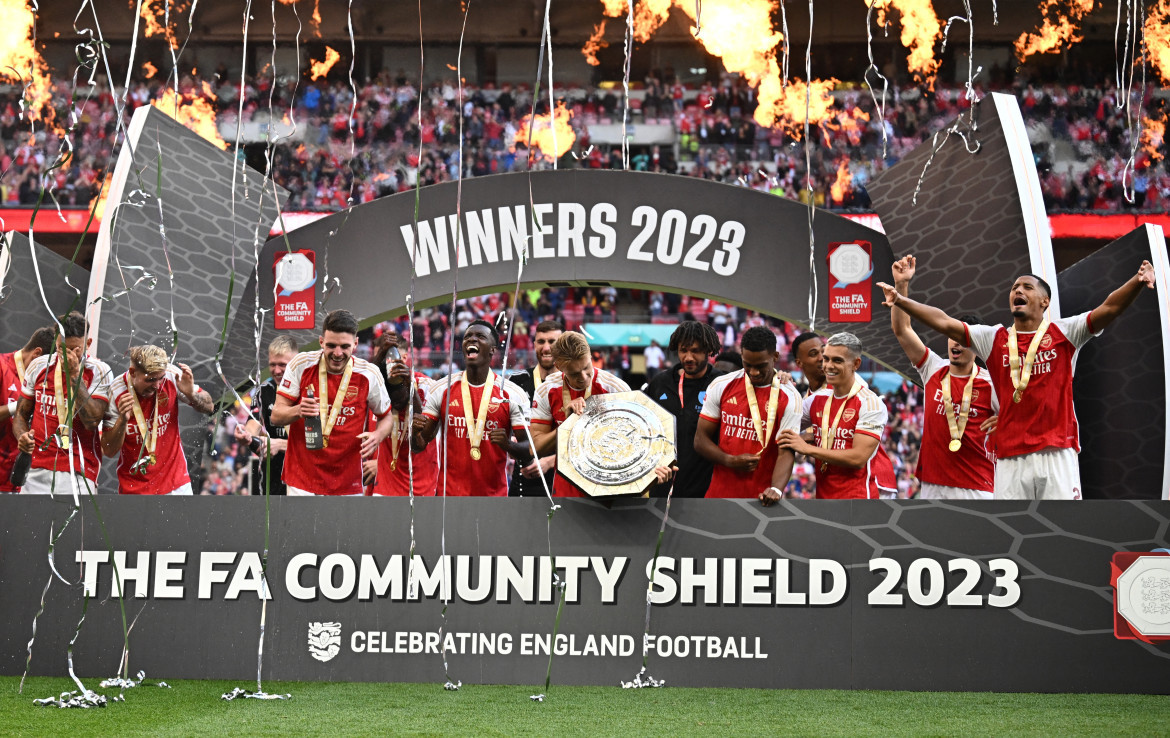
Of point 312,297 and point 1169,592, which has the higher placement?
point 312,297

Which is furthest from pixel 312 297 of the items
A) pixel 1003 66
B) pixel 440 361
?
pixel 1003 66

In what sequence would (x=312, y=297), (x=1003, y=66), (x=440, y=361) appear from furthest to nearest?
(x=1003, y=66) → (x=440, y=361) → (x=312, y=297)

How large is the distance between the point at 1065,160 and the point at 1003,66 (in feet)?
12.7

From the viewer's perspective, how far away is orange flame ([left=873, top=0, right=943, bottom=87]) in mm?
25859

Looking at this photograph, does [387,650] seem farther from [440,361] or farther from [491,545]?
[440,361]

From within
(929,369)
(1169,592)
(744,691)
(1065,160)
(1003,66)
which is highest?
(1003,66)

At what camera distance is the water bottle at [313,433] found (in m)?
6.42

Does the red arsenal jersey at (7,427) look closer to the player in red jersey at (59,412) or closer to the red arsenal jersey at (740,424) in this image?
the player in red jersey at (59,412)

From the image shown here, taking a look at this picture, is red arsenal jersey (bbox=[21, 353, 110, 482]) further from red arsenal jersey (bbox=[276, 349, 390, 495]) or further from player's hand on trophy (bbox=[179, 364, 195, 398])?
red arsenal jersey (bbox=[276, 349, 390, 495])

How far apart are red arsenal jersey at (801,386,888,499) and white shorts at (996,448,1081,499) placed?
2.32 ft

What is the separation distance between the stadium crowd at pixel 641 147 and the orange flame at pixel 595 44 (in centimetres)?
110

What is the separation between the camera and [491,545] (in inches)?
214

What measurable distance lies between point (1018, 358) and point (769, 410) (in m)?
1.35

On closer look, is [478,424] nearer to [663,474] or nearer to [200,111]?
[663,474]
